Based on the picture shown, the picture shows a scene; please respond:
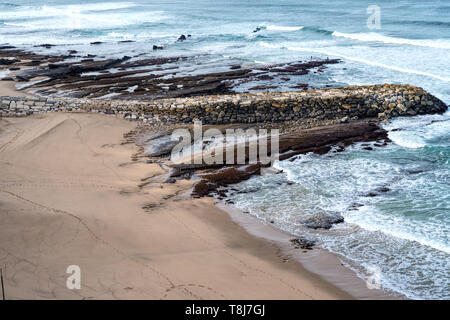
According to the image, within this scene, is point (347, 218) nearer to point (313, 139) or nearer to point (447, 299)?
point (447, 299)

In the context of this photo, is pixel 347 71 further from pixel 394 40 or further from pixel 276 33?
pixel 276 33

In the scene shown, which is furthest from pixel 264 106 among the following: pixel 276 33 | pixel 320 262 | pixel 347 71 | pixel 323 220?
pixel 276 33

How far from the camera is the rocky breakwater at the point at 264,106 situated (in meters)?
16.1

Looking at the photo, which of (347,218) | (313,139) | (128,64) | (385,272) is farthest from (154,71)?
(385,272)

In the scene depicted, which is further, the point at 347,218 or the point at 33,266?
the point at 347,218

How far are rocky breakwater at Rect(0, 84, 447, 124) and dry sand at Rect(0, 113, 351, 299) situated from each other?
3929 mm

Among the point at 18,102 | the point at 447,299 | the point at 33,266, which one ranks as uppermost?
the point at 18,102

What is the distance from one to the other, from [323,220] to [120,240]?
4.21 meters

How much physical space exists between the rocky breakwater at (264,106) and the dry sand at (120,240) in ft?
12.9

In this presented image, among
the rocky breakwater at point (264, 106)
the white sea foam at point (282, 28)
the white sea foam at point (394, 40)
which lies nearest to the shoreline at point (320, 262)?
the rocky breakwater at point (264, 106)

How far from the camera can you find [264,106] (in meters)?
16.3

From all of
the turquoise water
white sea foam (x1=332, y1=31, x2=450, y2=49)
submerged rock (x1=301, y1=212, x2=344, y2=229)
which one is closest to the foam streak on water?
submerged rock (x1=301, y1=212, x2=344, y2=229)
